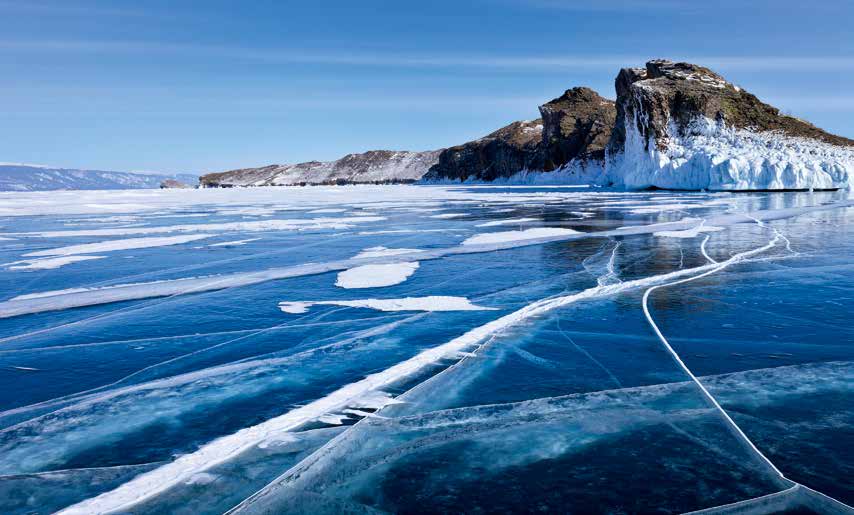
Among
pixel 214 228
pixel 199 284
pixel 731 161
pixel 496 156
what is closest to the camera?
pixel 199 284

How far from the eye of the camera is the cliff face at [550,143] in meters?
90.8

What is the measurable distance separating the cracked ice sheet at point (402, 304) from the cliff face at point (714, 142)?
3742 cm

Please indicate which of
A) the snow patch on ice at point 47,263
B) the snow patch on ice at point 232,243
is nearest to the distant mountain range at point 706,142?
the snow patch on ice at point 232,243

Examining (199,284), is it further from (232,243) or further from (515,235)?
(515,235)

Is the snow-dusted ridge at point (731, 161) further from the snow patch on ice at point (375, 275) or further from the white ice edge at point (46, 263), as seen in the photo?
the white ice edge at point (46, 263)

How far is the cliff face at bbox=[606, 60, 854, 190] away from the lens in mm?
36906

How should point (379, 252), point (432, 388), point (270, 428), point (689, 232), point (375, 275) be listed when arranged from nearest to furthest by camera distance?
1. point (270, 428)
2. point (432, 388)
3. point (375, 275)
4. point (379, 252)
5. point (689, 232)

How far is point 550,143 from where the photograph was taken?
321 ft

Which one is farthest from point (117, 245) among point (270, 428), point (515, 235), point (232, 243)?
point (270, 428)

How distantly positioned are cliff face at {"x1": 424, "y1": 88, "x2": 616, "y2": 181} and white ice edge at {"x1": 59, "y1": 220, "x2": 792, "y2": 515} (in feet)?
275

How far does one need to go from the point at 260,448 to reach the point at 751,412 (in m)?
2.88

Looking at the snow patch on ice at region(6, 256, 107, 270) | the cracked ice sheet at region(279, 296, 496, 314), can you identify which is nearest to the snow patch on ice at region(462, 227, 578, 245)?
the cracked ice sheet at region(279, 296, 496, 314)

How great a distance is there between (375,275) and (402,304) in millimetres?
1988

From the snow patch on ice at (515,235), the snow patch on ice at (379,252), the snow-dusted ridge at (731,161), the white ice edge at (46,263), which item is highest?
the snow-dusted ridge at (731,161)
